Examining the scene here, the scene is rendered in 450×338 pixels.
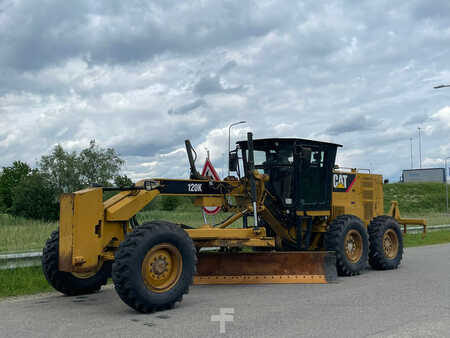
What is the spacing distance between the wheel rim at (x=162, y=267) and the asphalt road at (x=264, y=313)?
1.29 feet

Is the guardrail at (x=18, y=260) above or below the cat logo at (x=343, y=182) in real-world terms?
below

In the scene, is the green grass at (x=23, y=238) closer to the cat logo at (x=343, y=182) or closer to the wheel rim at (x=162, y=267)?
the wheel rim at (x=162, y=267)

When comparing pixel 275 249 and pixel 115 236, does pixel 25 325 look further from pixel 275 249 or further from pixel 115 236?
pixel 275 249

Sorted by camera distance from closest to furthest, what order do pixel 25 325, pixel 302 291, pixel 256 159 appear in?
pixel 25 325
pixel 302 291
pixel 256 159

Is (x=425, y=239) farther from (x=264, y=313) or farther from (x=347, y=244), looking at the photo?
(x=264, y=313)

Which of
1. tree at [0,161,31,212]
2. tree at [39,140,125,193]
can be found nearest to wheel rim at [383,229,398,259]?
tree at [39,140,125,193]

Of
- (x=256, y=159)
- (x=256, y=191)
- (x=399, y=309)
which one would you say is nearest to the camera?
(x=399, y=309)

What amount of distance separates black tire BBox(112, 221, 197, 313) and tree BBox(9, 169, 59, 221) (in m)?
46.8

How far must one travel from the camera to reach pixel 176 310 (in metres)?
7.31

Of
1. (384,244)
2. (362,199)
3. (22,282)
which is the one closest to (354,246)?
(384,244)

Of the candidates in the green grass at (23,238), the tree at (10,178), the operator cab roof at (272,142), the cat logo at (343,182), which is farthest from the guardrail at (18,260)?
the tree at (10,178)

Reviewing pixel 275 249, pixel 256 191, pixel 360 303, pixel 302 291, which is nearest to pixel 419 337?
pixel 360 303

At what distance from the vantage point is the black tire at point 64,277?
8.16 m

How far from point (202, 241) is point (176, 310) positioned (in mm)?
2015
